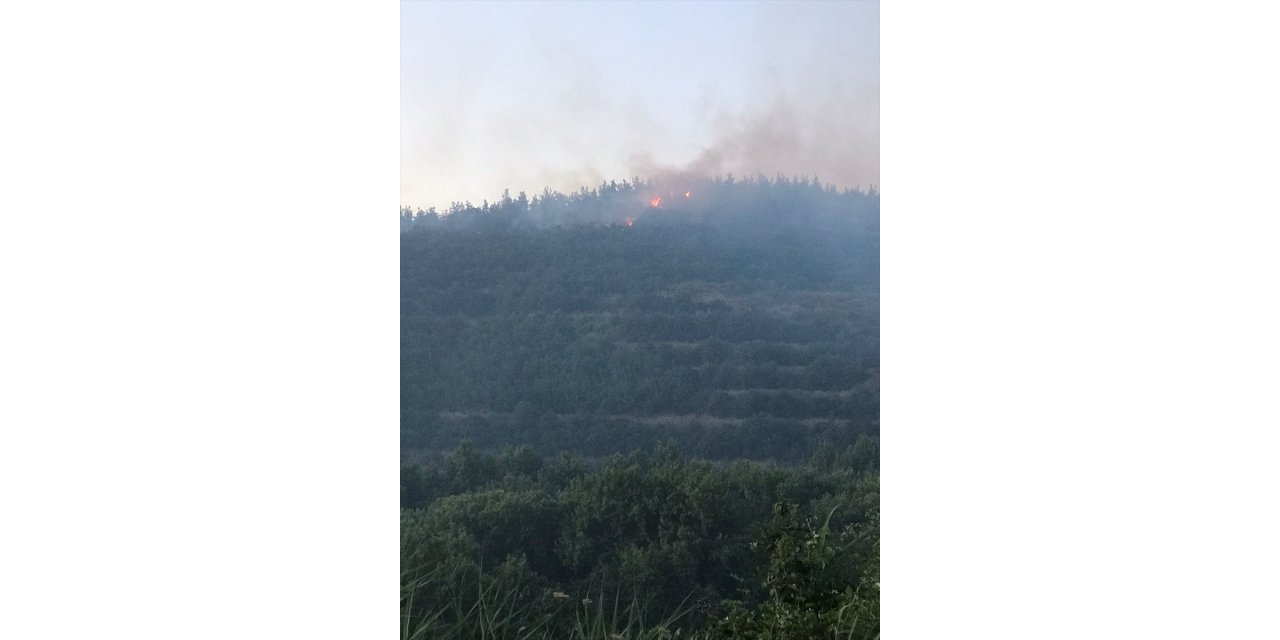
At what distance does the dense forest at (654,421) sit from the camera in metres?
3.70

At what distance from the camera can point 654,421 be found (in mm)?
3758

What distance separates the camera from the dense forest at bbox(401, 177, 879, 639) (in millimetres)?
3697

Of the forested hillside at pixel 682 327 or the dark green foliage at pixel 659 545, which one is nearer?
the dark green foliage at pixel 659 545

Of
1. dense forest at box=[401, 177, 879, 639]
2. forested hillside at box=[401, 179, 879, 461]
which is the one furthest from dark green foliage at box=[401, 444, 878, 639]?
forested hillside at box=[401, 179, 879, 461]

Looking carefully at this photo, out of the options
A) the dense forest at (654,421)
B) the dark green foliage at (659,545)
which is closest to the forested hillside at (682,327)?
the dense forest at (654,421)

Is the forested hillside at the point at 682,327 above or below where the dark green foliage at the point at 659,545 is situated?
above

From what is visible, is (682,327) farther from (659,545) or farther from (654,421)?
(659,545)

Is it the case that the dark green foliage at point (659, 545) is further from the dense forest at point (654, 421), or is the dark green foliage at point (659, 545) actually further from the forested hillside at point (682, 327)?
the forested hillside at point (682, 327)
